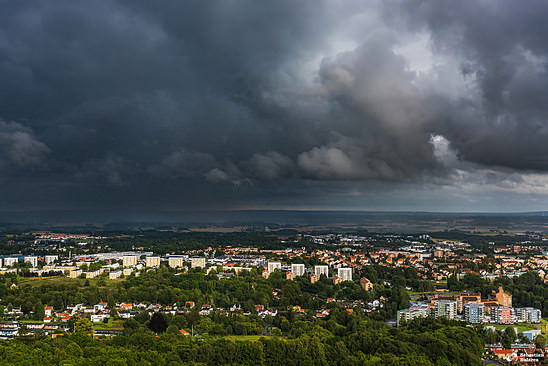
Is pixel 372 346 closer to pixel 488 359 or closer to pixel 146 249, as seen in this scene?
pixel 488 359

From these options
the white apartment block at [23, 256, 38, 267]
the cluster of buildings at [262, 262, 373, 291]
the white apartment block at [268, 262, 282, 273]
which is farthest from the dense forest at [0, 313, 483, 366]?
the white apartment block at [23, 256, 38, 267]

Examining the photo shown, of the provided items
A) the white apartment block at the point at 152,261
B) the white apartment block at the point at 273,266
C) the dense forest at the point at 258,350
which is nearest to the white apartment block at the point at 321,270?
the white apartment block at the point at 273,266

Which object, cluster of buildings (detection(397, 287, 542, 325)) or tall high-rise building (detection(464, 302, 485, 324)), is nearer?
cluster of buildings (detection(397, 287, 542, 325))

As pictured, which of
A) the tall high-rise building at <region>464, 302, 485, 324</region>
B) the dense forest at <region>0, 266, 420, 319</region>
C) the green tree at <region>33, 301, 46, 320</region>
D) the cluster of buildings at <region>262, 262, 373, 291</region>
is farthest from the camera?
the cluster of buildings at <region>262, 262, 373, 291</region>

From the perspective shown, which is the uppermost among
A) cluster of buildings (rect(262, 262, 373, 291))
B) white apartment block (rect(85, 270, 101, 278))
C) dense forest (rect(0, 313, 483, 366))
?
dense forest (rect(0, 313, 483, 366))

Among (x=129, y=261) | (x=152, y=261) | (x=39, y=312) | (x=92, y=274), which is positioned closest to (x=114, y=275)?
(x=92, y=274)

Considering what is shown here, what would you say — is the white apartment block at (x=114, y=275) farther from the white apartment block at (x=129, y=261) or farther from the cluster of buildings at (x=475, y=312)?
the cluster of buildings at (x=475, y=312)

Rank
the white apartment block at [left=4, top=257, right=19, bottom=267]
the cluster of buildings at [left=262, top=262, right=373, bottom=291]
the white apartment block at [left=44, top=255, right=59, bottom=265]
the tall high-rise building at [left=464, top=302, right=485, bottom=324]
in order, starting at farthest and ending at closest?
the white apartment block at [left=44, top=255, right=59, bottom=265] < the white apartment block at [left=4, top=257, right=19, bottom=267] < the cluster of buildings at [left=262, top=262, right=373, bottom=291] < the tall high-rise building at [left=464, top=302, right=485, bottom=324]

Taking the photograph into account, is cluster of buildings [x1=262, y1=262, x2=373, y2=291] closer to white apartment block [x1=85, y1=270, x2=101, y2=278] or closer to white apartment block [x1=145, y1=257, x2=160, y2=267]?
white apartment block [x1=145, y1=257, x2=160, y2=267]

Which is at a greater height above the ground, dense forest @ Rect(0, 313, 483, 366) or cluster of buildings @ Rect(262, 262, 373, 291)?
dense forest @ Rect(0, 313, 483, 366)
